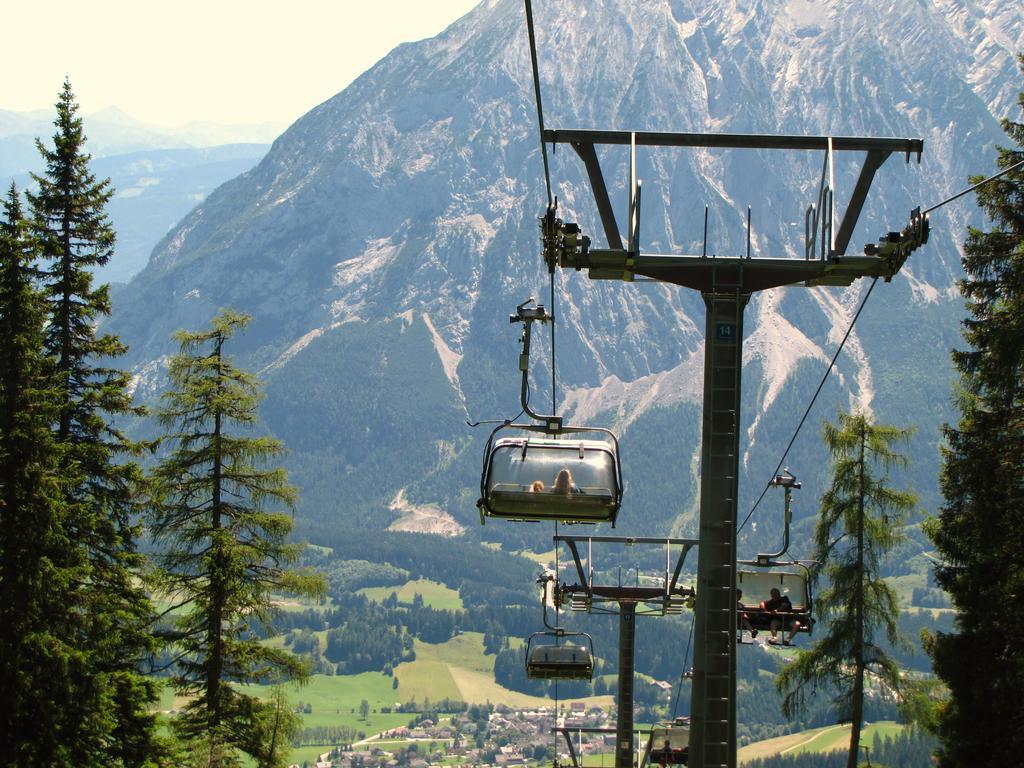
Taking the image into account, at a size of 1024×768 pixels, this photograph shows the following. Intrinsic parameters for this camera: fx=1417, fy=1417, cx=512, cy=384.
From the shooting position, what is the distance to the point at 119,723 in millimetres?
24922

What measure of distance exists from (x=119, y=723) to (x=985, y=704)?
1522cm

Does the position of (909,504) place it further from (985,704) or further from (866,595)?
(985,704)

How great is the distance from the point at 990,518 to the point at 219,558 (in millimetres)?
13889

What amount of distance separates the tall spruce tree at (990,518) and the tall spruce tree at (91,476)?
14526 millimetres

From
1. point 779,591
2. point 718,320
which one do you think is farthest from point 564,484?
point 779,591

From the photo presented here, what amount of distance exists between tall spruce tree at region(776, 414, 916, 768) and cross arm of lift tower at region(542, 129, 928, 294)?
18.4 meters

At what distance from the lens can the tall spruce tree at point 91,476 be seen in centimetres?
2381

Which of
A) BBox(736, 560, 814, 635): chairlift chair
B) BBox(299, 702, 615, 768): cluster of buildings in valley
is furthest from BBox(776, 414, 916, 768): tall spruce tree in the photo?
BBox(299, 702, 615, 768): cluster of buildings in valley

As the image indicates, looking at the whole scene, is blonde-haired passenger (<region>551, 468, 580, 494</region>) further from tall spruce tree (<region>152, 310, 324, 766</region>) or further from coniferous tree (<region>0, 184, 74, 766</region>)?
tall spruce tree (<region>152, 310, 324, 766</region>)

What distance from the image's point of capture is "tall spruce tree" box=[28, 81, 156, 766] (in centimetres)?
2381

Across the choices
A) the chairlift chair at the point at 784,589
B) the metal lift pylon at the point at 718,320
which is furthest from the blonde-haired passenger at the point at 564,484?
the chairlift chair at the point at 784,589

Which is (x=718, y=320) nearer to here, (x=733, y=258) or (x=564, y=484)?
(x=733, y=258)

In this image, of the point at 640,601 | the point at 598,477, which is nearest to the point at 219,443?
the point at 640,601

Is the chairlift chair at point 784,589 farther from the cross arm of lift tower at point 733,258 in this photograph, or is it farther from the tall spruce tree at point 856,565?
the cross arm of lift tower at point 733,258
